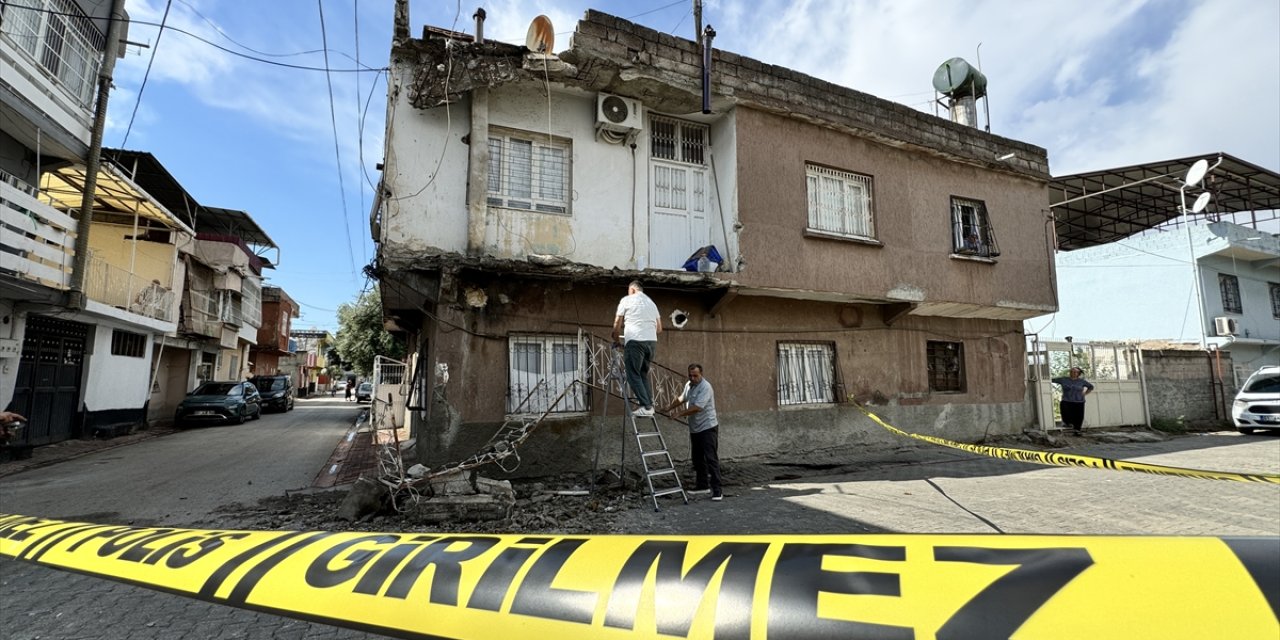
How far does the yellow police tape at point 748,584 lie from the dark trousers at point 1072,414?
45.1 feet

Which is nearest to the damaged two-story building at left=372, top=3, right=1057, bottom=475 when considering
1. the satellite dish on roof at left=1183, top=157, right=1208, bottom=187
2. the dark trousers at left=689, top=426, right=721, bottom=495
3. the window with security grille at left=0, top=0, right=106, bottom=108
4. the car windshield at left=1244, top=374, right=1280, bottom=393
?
the dark trousers at left=689, top=426, right=721, bottom=495

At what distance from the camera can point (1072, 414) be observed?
11.9m

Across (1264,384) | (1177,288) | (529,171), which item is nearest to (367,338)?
(529,171)

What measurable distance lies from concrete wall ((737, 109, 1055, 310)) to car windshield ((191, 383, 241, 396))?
61.8 ft

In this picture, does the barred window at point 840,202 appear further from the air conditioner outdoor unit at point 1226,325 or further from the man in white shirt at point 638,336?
the air conditioner outdoor unit at point 1226,325

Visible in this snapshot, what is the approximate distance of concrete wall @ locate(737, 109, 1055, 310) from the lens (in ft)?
28.8

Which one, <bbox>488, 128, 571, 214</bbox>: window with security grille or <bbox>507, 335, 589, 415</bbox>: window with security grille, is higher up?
<bbox>488, 128, 571, 214</bbox>: window with security grille

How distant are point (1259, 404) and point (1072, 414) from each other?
557 centimetres

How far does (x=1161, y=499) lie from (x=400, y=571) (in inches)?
332

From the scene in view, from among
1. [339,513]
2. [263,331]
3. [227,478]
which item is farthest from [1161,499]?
[263,331]

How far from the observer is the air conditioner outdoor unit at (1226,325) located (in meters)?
17.0

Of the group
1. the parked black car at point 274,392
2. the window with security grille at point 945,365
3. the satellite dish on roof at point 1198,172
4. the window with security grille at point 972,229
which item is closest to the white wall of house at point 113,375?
the parked black car at point 274,392

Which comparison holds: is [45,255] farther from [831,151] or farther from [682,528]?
[831,151]

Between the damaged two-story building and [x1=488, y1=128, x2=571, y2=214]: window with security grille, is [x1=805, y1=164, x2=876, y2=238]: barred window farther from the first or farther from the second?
[x1=488, y1=128, x2=571, y2=214]: window with security grille
